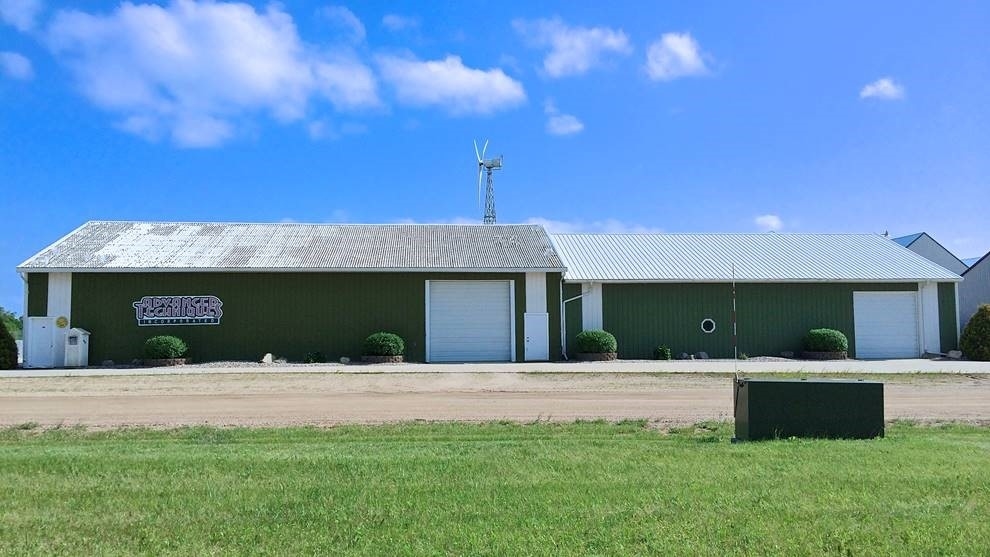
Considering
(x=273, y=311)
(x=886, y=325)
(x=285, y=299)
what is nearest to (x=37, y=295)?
(x=273, y=311)

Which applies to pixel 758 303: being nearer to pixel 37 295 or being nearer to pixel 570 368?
pixel 570 368

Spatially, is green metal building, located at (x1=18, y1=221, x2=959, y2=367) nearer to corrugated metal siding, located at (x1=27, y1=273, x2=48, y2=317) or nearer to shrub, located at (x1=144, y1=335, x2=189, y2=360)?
corrugated metal siding, located at (x1=27, y1=273, x2=48, y2=317)

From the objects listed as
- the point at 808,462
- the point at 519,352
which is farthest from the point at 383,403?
the point at 519,352

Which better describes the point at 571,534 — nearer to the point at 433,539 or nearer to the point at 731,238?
the point at 433,539

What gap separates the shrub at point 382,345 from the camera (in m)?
23.4

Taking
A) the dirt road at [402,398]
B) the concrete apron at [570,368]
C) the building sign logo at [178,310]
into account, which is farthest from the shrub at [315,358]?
the dirt road at [402,398]

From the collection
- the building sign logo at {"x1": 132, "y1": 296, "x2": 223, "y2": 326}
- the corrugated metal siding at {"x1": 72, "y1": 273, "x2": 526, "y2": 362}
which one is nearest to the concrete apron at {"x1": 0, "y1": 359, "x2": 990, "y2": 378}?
the corrugated metal siding at {"x1": 72, "y1": 273, "x2": 526, "y2": 362}

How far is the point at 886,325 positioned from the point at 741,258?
5.71 metres

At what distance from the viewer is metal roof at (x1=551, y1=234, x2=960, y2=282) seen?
26188mm

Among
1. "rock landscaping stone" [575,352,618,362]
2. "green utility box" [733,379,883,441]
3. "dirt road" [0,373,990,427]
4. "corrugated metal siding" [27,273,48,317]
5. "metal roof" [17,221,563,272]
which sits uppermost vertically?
"metal roof" [17,221,563,272]

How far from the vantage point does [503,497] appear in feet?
18.6

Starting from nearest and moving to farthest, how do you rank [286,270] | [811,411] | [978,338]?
[811,411] → [286,270] → [978,338]

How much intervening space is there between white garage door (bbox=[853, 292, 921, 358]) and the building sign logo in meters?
22.9

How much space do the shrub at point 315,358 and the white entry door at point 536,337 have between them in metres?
6.91
